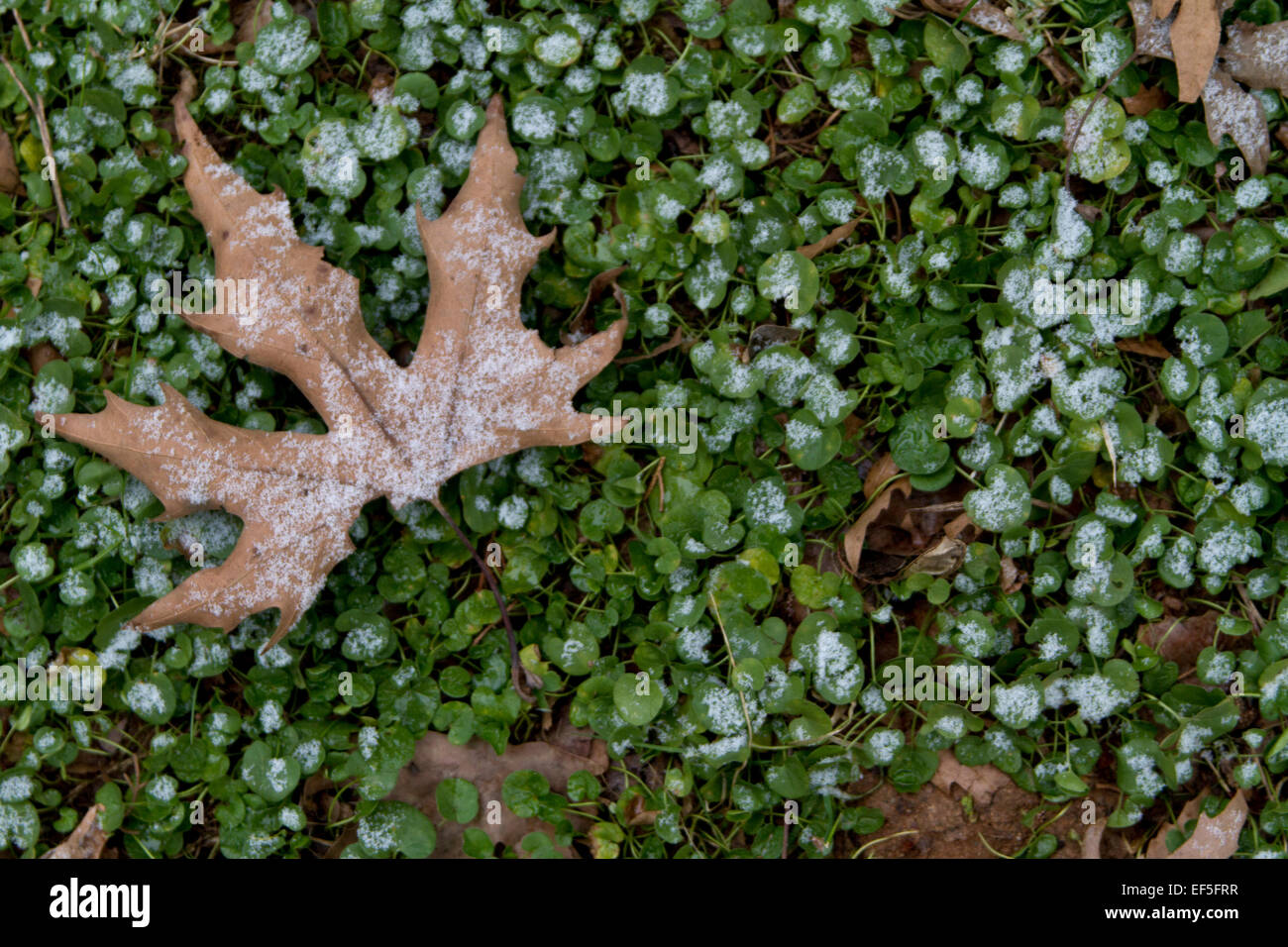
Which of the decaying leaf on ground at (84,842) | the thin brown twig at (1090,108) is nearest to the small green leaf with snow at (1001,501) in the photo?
the thin brown twig at (1090,108)

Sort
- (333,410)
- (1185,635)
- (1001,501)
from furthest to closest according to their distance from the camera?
1. (1185,635)
2. (1001,501)
3. (333,410)

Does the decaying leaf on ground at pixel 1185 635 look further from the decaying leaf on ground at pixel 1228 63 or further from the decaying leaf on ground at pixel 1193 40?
the decaying leaf on ground at pixel 1193 40

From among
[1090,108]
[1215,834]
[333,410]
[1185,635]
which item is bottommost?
[1215,834]

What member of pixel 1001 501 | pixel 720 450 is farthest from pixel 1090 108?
pixel 720 450

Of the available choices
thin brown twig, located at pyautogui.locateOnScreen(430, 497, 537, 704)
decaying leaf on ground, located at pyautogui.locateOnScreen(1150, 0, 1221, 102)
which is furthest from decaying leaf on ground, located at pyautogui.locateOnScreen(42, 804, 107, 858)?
decaying leaf on ground, located at pyautogui.locateOnScreen(1150, 0, 1221, 102)

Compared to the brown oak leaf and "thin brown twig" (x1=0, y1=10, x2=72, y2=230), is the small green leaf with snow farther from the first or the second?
"thin brown twig" (x1=0, y1=10, x2=72, y2=230)

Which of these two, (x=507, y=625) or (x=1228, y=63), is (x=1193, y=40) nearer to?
(x=1228, y=63)
